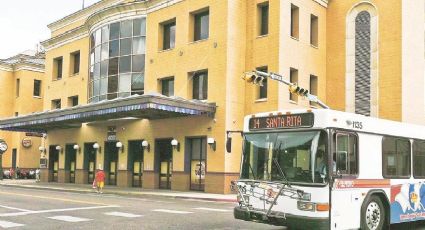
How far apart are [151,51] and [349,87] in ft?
43.6

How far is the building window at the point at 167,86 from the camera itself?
3525cm

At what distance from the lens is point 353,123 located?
1172cm

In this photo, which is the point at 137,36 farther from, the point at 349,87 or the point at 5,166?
the point at 5,166

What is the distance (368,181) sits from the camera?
1195 centimetres

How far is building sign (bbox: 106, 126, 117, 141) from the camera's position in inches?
1508

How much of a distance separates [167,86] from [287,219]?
25186mm

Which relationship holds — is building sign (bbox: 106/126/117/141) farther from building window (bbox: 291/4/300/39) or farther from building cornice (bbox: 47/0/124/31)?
building window (bbox: 291/4/300/39)

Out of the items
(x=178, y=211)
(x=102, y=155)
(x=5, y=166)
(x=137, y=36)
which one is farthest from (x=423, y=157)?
(x=5, y=166)

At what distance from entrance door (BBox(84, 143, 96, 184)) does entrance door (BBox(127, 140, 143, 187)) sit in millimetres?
5668

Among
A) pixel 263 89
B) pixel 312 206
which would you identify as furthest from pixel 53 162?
pixel 312 206

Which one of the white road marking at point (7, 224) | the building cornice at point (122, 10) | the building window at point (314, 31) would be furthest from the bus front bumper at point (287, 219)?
the building cornice at point (122, 10)

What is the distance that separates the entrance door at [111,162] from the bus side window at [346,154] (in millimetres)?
29006

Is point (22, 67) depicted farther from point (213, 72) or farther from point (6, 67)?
point (213, 72)

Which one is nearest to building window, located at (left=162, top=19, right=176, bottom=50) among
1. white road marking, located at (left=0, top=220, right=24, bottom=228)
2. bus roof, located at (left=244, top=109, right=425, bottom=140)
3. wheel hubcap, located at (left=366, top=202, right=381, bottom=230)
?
white road marking, located at (left=0, top=220, right=24, bottom=228)
